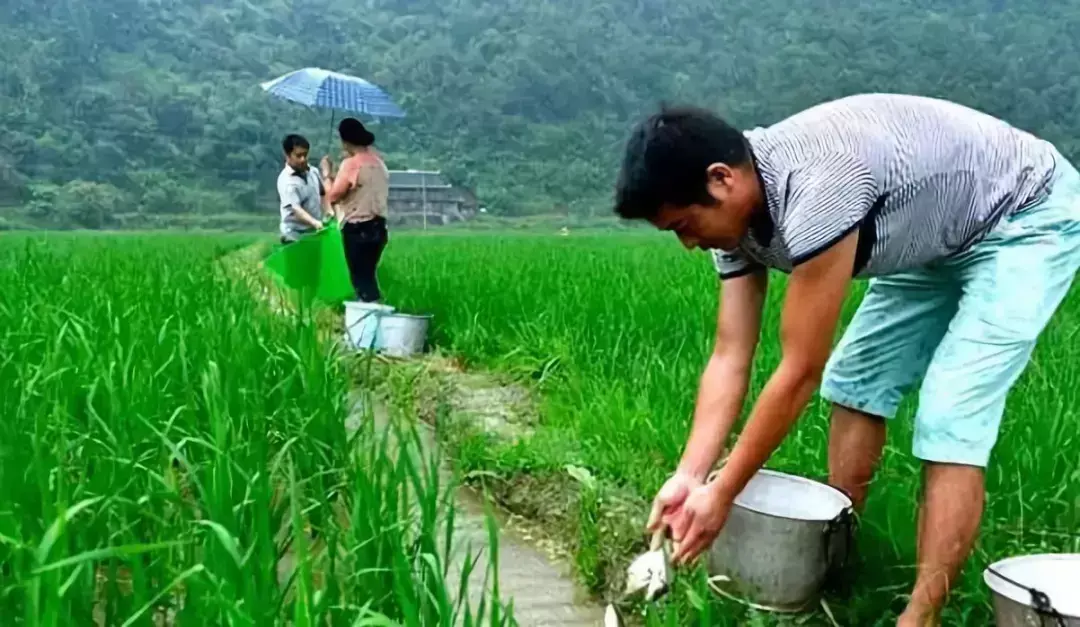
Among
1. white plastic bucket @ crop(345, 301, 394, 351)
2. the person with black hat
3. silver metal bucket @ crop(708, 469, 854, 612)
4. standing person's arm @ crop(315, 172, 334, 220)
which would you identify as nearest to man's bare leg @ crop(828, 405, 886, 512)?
silver metal bucket @ crop(708, 469, 854, 612)

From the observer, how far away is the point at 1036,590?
1.41m

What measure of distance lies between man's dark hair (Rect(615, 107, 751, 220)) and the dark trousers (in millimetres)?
3924

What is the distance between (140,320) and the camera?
316 cm

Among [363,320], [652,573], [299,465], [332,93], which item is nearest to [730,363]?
[652,573]

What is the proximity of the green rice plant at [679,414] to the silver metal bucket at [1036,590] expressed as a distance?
0.15 meters

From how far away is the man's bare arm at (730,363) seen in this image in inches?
71.8

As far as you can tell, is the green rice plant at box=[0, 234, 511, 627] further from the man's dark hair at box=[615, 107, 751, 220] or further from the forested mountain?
the forested mountain

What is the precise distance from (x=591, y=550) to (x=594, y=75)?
3534 cm

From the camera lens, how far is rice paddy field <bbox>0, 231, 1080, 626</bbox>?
138cm

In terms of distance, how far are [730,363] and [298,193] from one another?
4.20 m

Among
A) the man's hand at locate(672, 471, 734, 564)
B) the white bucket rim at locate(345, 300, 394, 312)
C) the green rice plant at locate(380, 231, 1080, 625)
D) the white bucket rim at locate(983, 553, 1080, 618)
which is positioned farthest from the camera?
the white bucket rim at locate(345, 300, 394, 312)

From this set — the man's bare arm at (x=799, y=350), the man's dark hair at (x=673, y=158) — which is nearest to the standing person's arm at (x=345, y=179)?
the man's dark hair at (x=673, y=158)

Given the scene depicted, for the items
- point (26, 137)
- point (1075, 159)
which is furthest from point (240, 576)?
point (26, 137)

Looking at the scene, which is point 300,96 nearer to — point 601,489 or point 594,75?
point 601,489
